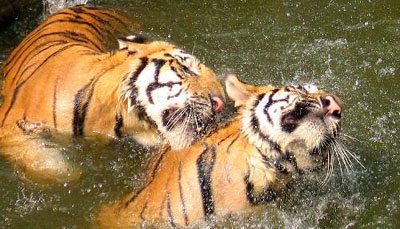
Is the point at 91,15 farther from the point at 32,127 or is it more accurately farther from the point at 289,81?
the point at 289,81

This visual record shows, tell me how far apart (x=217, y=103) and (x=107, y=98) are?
48 cm

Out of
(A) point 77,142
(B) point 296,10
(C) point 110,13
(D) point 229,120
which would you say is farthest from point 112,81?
(B) point 296,10

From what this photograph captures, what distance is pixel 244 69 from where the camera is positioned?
344 centimetres

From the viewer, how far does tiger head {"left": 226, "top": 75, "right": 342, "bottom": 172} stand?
2.20 m

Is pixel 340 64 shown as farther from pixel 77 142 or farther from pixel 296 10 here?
pixel 77 142

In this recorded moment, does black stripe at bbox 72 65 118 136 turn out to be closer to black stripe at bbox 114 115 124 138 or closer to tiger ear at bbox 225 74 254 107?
black stripe at bbox 114 115 124 138

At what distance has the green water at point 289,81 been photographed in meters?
2.52

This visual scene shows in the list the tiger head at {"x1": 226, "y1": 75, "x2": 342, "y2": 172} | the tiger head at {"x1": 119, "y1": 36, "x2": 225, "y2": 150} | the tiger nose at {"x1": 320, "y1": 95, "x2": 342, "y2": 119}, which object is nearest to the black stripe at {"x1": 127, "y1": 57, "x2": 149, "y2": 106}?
the tiger head at {"x1": 119, "y1": 36, "x2": 225, "y2": 150}

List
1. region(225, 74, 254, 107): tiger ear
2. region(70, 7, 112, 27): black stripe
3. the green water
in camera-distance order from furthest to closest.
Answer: region(70, 7, 112, 27): black stripe
the green water
region(225, 74, 254, 107): tiger ear

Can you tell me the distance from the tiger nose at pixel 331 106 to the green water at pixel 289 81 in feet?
0.93

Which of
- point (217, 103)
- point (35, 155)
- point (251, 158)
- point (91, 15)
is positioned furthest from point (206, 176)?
point (91, 15)

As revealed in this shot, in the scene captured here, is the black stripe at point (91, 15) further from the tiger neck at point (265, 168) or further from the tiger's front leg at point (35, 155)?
the tiger neck at point (265, 168)

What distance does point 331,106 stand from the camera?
2195 mm

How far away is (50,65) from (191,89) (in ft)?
2.20
